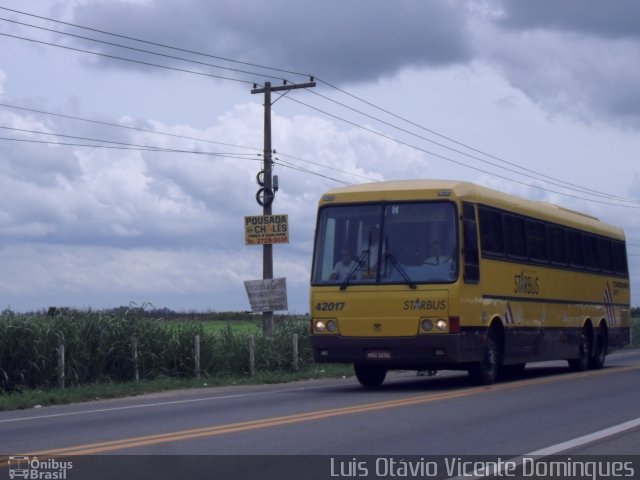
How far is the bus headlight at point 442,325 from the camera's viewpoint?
60.4 feet

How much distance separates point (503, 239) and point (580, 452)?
1024 centimetres

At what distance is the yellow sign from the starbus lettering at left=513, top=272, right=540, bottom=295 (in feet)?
28.5

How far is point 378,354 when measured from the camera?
18641 mm

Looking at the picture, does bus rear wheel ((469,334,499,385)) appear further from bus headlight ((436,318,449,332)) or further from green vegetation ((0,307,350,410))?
green vegetation ((0,307,350,410))

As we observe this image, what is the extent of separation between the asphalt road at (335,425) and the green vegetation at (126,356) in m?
2.74

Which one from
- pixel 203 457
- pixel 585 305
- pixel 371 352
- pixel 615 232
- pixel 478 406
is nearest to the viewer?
pixel 203 457

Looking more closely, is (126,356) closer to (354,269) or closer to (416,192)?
(354,269)

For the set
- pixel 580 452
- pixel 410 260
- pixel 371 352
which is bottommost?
pixel 580 452

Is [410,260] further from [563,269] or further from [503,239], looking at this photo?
[563,269]

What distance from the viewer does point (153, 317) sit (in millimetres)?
25844

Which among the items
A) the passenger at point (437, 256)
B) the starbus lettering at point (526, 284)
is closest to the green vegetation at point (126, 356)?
the starbus lettering at point (526, 284)

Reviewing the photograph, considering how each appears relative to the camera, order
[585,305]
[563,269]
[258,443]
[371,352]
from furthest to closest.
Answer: [585,305], [563,269], [371,352], [258,443]

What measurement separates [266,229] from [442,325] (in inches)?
469

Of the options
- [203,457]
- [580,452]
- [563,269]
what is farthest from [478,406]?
[563,269]
